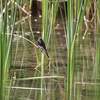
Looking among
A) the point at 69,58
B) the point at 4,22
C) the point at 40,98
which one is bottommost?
the point at 40,98

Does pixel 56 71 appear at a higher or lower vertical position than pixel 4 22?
lower

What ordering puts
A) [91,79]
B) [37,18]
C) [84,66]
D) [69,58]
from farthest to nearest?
[37,18], [84,66], [91,79], [69,58]

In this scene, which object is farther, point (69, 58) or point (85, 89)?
point (85, 89)

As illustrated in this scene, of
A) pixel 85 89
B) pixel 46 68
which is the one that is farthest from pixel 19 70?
Result: pixel 85 89

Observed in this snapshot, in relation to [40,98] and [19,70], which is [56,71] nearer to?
[19,70]

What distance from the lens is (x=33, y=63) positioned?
3.88m

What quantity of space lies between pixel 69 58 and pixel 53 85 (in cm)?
75

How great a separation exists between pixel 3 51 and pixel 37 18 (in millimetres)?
5017

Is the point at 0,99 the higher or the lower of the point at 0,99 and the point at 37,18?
the lower

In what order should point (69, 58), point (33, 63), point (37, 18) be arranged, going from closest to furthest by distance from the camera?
point (69, 58), point (33, 63), point (37, 18)

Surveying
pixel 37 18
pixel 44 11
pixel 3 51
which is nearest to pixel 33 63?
pixel 44 11

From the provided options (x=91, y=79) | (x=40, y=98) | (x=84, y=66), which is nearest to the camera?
(x=40, y=98)

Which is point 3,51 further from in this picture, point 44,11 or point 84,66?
point 84,66

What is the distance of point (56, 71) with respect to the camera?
335 cm
